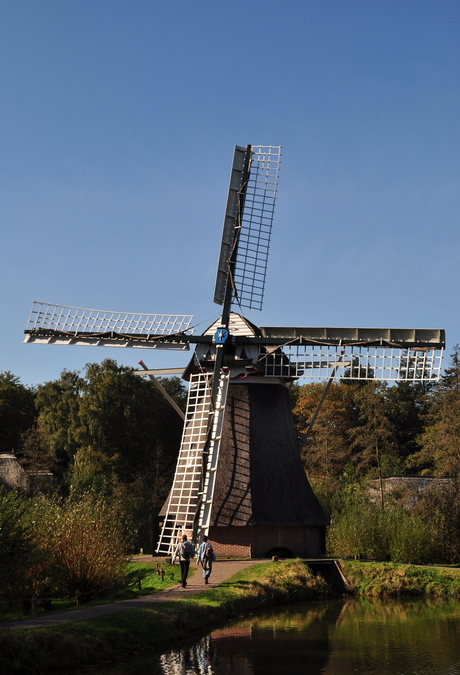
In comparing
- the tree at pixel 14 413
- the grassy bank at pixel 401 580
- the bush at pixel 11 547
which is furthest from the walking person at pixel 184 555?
the tree at pixel 14 413

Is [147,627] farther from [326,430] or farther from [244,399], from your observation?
[326,430]

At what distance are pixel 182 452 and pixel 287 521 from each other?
13.0 feet

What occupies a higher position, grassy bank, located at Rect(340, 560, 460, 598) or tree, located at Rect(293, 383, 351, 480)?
tree, located at Rect(293, 383, 351, 480)

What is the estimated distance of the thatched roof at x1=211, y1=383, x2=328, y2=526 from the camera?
22016 millimetres

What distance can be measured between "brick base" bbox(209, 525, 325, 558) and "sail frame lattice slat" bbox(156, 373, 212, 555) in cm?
104

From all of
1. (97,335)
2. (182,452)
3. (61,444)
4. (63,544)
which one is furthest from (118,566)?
(61,444)

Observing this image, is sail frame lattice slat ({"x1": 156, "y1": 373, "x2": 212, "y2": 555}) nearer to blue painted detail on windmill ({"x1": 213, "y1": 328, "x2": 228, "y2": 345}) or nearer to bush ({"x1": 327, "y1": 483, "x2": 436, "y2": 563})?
blue painted detail on windmill ({"x1": 213, "y1": 328, "x2": 228, "y2": 345})

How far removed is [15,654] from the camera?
36.1 feet

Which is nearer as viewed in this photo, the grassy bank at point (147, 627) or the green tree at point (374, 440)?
the grassy bank at point (147, 627)

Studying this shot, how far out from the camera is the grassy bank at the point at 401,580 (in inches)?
788

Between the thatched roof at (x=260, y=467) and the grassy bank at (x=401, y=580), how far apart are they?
252cm

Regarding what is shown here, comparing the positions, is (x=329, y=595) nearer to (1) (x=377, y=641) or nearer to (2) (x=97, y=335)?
(1) (x=377, y=641)

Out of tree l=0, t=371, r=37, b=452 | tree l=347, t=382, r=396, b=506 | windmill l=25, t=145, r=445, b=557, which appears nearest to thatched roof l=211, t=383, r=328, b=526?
Result: windmill l=25, t=145, r=445, b=557

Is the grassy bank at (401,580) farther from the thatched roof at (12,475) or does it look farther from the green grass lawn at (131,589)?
the thatched roof at (12,475)
